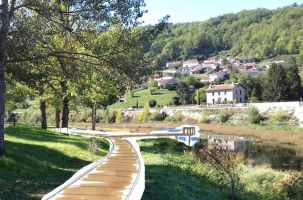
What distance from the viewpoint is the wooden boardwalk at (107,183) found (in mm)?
12148

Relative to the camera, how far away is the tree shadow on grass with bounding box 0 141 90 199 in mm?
15454

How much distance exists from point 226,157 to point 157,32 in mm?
7729

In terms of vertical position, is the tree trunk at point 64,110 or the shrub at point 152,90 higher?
the shrub at point 152,90

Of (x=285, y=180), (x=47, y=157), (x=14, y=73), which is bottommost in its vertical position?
(x=285, y=180)

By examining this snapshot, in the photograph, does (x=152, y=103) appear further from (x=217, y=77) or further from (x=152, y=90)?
(x=217, y=77)

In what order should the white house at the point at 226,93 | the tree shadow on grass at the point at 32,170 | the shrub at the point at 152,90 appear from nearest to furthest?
the tree shadow on grass at the point at 32,170 → the white house at the point at 226,93 → the shrub at the point at 152,90

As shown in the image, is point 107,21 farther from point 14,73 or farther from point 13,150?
point 13,150

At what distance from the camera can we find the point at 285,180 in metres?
25.0

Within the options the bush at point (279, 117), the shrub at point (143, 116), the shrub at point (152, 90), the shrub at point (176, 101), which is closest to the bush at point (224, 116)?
the bush at point (279, 117)

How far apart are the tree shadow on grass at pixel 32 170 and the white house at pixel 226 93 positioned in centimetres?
10309

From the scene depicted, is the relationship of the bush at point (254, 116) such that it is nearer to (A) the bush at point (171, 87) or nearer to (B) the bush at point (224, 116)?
(B) the bush at point (224, 116)

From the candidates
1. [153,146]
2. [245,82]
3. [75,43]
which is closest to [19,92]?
[153,146]

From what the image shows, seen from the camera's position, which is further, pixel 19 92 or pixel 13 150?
pixel 19 92

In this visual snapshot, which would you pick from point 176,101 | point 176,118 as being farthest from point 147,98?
point 176,118
